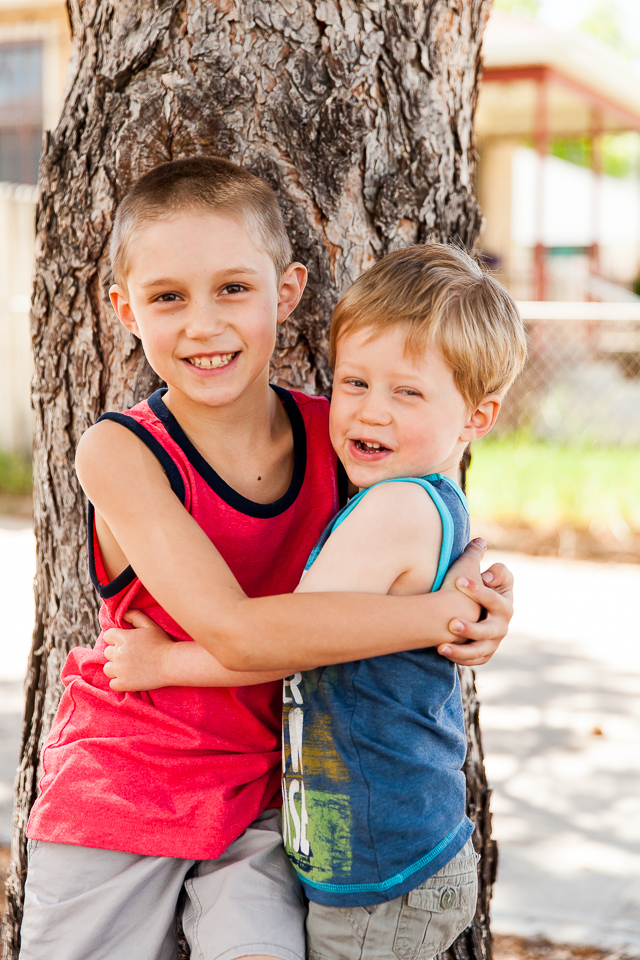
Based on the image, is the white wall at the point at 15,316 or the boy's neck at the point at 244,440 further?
the white wall at the point at 15,316

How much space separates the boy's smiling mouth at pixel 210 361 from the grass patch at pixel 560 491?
5934 mm

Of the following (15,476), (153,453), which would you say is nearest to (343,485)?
(153,453)

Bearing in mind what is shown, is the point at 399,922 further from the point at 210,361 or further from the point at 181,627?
the point at 210,361

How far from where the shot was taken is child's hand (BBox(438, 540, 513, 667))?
65.1 inches

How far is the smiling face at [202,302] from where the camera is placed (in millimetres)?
1720

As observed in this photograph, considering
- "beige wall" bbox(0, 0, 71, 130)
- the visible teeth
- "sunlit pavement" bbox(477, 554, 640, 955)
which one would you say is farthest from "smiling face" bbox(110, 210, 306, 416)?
"beige wall" bbox(0, 0, 71, 130)

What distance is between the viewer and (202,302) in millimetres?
1721

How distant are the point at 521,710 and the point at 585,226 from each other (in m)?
29.1

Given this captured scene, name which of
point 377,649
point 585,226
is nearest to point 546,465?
point 377,649

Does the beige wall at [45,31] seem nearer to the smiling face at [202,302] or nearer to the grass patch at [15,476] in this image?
the grass patch at [15,476]

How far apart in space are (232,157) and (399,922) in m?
1.53

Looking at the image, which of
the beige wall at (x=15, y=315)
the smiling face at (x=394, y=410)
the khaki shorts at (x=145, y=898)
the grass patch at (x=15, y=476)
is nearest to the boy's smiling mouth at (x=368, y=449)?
the smiling face at (x=394, y=410)

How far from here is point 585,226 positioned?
31.3m

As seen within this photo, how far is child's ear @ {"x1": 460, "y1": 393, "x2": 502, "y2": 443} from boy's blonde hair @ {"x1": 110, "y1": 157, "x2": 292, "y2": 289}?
46 cm
